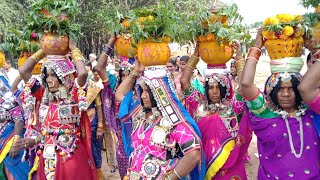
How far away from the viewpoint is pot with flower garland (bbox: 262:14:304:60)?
10.2 feet

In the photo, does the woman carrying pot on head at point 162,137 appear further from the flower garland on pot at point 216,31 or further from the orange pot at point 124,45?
the orange pot at point 124,45

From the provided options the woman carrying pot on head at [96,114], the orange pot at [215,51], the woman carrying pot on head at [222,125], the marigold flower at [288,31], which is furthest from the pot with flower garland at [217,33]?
the woman carrying pot on head at [96,114]

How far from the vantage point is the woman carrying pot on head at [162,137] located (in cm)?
301

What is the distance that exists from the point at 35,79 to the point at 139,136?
1.88 m

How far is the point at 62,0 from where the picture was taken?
13.8 feet

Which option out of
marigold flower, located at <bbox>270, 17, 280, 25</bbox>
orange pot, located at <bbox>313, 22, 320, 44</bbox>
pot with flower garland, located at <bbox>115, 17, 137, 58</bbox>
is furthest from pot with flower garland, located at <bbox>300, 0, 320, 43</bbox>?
pot with flower garland, located at <bbox>115, 17, 137, 58</bbox>

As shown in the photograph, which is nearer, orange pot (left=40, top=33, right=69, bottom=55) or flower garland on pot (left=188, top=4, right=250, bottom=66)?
flower garland on pot (left=188, top=4, right=250, bottom=66)

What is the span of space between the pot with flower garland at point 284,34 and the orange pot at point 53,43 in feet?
7.06

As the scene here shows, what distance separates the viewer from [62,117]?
4.18m

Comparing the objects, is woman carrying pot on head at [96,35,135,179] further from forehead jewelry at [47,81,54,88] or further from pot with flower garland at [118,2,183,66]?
pot with flower garland at [118,2,183,66]

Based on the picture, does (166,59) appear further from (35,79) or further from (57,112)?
(35,79)

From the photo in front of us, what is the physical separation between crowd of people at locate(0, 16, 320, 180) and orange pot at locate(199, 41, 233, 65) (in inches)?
5.0

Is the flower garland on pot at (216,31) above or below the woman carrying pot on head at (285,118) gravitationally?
above

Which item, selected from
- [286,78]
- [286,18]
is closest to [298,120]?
[286,78]
